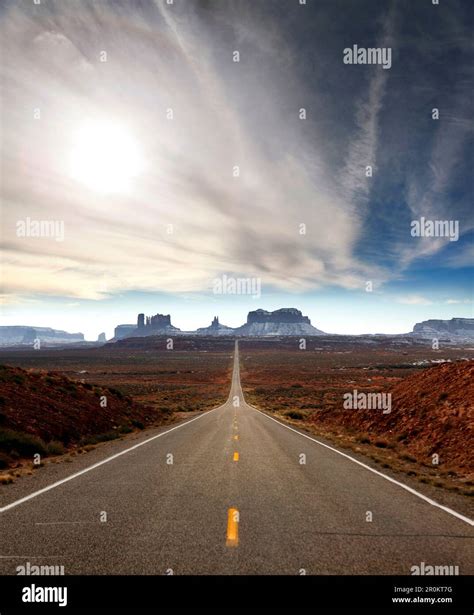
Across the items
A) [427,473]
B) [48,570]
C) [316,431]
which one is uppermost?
[48,570]

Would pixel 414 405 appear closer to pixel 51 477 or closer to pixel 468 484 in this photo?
pixel 468 484

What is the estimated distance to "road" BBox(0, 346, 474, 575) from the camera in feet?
16.7

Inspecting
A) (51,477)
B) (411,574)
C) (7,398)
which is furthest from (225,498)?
(7,398)

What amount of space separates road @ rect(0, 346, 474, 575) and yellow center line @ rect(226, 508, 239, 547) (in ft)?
0.05

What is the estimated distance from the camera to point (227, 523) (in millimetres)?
6402

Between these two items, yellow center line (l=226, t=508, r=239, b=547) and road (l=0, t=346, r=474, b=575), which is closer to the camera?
road (l=0, t=346, r=474, b=575)

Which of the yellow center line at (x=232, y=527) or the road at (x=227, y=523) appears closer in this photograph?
the road at (x=227, y=523)

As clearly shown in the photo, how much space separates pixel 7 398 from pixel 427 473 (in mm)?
17543

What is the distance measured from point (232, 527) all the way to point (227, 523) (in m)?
0.21

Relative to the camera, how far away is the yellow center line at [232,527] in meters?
5.61

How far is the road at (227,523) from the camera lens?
16.7 feet

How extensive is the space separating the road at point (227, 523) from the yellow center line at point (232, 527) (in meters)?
0.02
